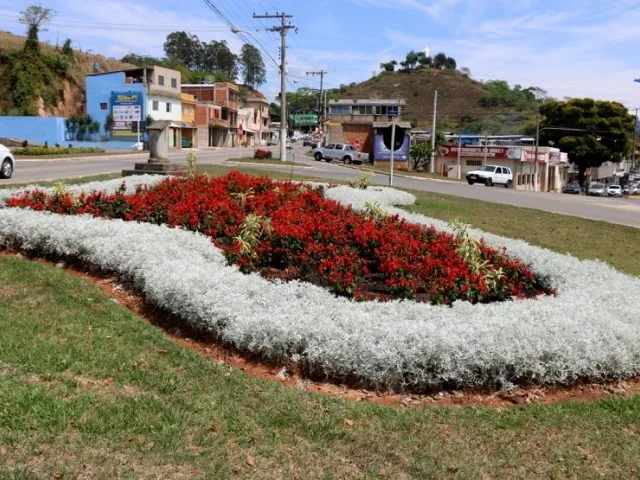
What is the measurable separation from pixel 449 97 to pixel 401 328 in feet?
379

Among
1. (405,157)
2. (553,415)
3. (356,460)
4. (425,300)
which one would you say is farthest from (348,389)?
(405,157)

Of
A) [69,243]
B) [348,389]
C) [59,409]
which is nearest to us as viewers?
[59,409]

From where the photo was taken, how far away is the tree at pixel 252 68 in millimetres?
126062

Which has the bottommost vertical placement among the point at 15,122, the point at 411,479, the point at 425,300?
the point at 411,479

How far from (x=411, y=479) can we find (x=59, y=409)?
76.2 inches

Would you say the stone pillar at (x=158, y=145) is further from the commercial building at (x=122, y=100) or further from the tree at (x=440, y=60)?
the tree at (x=440, y=60)

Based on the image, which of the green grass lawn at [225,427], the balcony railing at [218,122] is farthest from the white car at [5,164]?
the balcony railing at [218,122]

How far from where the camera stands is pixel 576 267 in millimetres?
6641

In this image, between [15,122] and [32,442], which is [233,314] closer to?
[32,442]

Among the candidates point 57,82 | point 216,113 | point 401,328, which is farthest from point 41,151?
point 216,113

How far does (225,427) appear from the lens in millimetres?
3385

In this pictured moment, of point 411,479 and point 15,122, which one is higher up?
point 15,122

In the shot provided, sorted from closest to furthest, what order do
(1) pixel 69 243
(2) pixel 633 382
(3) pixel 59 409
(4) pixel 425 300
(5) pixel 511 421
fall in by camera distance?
1. (3) pixel 59 409
2. (5) pixel 511 421
3. (2) pixel 633 382
4. (4) pixel 425 300
5. (1) pixel 69 243

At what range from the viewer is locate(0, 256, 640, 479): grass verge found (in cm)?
306
